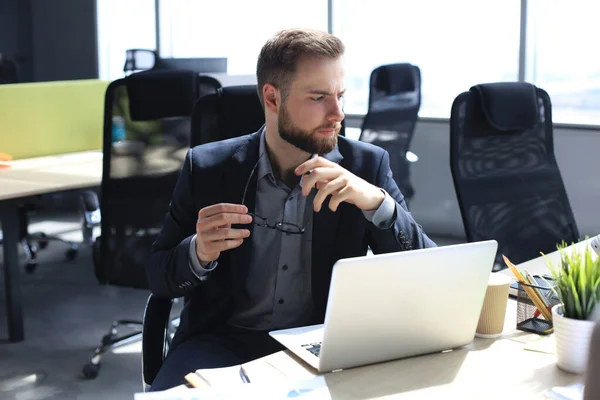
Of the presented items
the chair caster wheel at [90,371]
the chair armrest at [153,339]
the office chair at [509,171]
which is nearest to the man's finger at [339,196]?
the chair armrest at [153,339]

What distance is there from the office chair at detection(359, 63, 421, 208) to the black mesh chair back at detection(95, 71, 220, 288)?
56.1 inches

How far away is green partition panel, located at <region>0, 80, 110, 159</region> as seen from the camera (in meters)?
4.26

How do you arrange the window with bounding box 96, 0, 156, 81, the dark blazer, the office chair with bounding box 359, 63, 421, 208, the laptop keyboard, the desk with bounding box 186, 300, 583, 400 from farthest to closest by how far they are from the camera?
the window with bounding box 96, 0, 156, 81, the office chair with bounding box 359, 63, 421, 208, the dark blazer, the laptop keyboard, the desk with bounding box 186, 300, 583, 400

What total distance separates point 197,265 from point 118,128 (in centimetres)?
148

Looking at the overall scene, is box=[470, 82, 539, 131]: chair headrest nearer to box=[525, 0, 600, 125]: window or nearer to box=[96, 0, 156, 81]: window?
box=[525, 0, 600, 125]: window

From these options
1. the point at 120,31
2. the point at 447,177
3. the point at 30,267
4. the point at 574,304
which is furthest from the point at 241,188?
the point at 120,31

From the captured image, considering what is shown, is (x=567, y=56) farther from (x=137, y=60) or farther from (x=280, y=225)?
(x=280, y=225)

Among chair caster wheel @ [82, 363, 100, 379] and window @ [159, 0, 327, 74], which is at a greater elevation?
window @ [159, 0, 327, 74]

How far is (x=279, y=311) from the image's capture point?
196cm

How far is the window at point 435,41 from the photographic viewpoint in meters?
5.41

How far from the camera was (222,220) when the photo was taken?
1623 mm

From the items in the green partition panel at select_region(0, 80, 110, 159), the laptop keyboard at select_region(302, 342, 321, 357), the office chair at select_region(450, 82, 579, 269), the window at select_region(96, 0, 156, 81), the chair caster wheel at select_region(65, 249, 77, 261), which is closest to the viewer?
the laptop keyboard at select_region(302, 342, 321, 357)

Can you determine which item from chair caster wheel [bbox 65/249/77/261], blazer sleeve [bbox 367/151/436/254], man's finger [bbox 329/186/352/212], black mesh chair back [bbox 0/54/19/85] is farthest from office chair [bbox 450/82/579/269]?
black mesh chair back [bbox 0/54/19/85]

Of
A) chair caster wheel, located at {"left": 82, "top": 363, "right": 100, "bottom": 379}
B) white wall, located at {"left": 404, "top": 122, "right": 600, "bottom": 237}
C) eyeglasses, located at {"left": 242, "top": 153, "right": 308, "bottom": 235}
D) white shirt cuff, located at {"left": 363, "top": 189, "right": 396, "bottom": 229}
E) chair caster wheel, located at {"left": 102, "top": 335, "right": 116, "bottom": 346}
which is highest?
white shirt cuff, located at {"left": 363, "top": 189, "right": 396, "bottom": 229}
